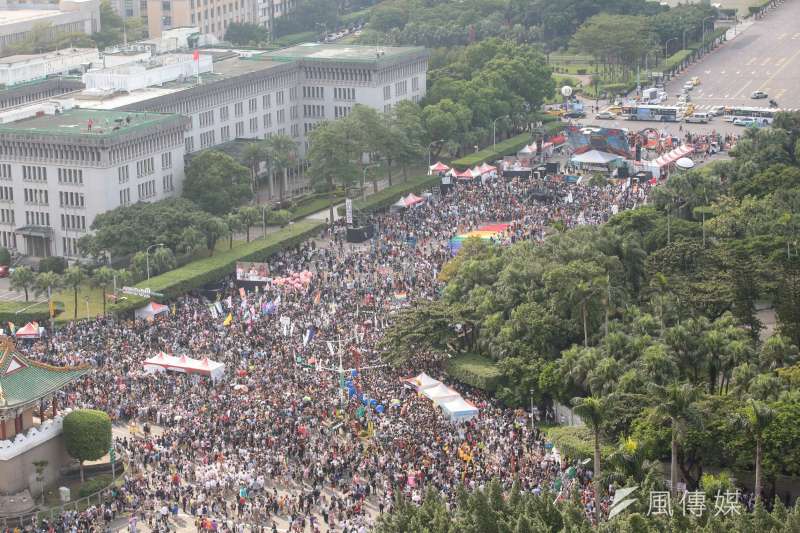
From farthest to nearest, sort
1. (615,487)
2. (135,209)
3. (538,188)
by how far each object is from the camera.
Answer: (538,188)
(135,209)
(615,487)

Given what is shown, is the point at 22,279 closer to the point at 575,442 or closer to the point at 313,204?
the point at 313,204

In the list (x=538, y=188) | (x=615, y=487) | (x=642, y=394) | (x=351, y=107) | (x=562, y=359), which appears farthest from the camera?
(x=351, y=107)

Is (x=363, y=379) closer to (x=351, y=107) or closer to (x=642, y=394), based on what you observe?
(x=642, y=394)

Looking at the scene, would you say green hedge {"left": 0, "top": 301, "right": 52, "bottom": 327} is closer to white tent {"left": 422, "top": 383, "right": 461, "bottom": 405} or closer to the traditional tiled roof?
the traditional tiled roof

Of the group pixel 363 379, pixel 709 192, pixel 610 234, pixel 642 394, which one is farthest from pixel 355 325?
pixel 709 192

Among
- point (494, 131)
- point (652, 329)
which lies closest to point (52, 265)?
point (652, 329)

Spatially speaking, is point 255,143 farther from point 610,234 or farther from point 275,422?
point 275,422

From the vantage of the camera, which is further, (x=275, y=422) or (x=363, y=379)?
(x=363, y=379)

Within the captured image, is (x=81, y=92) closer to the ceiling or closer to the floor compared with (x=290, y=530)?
closer to the ceiling

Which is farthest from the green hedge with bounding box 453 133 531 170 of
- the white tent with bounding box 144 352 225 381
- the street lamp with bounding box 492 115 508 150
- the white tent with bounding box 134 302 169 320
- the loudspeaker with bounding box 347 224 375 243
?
the white tent with bounding box 144 352 225 381
